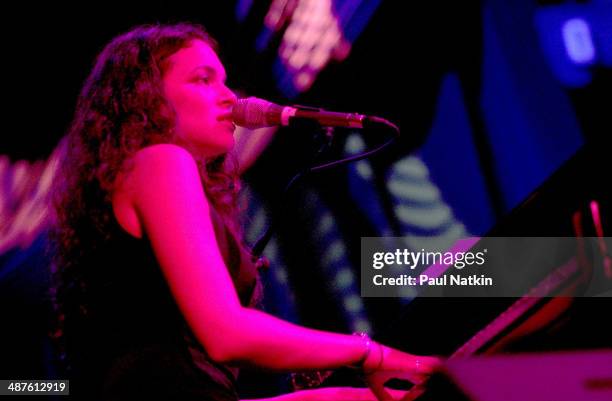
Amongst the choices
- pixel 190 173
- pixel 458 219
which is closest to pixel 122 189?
pixel 190 173

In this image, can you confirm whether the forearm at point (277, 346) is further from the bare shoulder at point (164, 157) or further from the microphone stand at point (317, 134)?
the microphone stand at point (317, 134)

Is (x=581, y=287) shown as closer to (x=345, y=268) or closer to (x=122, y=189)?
(x=122, y=189)

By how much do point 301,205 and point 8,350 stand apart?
177 cm

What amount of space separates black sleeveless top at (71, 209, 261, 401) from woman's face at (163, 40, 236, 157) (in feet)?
0.98

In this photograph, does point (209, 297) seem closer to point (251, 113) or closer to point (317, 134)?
point (251, 113)

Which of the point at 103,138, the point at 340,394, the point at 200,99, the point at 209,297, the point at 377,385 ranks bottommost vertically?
the point at 340,394

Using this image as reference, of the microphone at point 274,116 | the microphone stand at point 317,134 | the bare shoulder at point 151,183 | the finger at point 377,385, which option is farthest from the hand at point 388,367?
the microphone at point 274,116

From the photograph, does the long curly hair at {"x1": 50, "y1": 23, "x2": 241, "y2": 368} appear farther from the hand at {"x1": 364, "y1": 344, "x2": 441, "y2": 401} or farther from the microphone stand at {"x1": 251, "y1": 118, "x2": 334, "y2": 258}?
the hand at {"x1": 364, "y1": 344, "x2": 441, "y2": 401}

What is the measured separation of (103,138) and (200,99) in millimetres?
234

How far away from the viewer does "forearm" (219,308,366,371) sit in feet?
3.09

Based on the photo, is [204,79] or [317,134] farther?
[317,134]

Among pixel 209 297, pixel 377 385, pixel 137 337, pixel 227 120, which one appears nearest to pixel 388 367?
pixel 377 385

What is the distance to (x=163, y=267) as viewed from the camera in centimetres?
98

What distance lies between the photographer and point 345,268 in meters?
3.22
